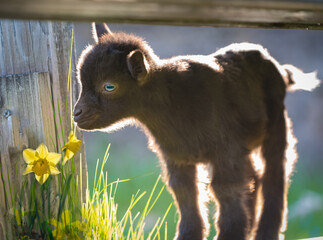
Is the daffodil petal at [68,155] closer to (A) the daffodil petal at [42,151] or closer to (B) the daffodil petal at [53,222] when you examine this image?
(A) the daffodil petal at [42,151]

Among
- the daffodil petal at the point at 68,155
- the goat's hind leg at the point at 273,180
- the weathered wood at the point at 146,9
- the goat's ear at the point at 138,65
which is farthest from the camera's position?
the goat's hind leg at the point at 273,180

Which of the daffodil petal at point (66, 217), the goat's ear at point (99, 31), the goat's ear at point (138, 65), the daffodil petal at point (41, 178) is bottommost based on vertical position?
the daffodil petal at point (66, 217)

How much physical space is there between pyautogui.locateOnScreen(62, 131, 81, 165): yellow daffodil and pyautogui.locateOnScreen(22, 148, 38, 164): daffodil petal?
90 mm

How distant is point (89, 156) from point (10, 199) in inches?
11.1

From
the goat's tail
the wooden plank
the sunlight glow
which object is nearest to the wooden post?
the wooden plank

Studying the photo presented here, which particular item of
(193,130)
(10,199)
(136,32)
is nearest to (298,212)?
(193,130)

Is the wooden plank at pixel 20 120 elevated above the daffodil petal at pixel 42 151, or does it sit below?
above

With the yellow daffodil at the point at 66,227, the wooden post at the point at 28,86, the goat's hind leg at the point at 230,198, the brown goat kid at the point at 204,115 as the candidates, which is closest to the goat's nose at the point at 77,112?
the brown goat kid at the point at 204,115

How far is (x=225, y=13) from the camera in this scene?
0.56 m

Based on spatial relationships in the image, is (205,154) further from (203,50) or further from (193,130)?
(203,50)

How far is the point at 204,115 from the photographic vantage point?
1062 mm

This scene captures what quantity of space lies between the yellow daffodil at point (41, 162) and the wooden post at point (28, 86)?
5cm

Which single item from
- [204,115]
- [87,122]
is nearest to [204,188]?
[204,115]

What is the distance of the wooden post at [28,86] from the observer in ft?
3.35
